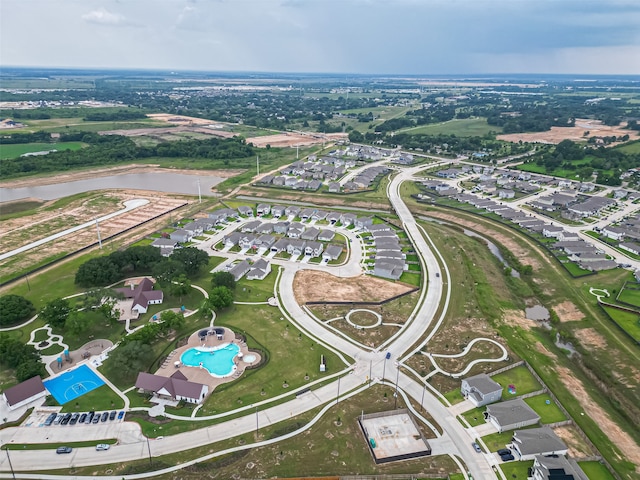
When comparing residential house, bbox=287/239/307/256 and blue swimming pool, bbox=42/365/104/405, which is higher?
residential house, bbox=287/239/307/256

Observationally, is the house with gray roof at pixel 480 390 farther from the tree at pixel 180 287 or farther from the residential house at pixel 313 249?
the tree at pixel 180 287

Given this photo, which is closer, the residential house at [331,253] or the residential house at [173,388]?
the residential house at [173,388]

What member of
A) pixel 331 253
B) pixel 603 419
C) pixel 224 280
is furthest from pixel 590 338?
pixel 224 280

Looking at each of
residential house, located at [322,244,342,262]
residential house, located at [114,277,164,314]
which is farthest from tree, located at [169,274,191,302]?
residential house, located at [322,244,342,262]

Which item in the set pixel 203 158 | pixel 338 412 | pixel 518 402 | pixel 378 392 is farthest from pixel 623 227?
pixel 203 158

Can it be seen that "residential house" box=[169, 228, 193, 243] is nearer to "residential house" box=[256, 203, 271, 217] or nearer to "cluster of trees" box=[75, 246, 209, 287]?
"cluster of trees" box=[75, 246, 209, 287]

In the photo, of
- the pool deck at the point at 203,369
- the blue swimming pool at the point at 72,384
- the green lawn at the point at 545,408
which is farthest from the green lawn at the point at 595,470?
the blue swimming pool at the point at 72,384

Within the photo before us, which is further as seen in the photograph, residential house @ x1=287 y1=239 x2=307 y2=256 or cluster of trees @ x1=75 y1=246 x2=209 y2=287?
residential house @ x1=287 y1=239 x2=307 y2=256
